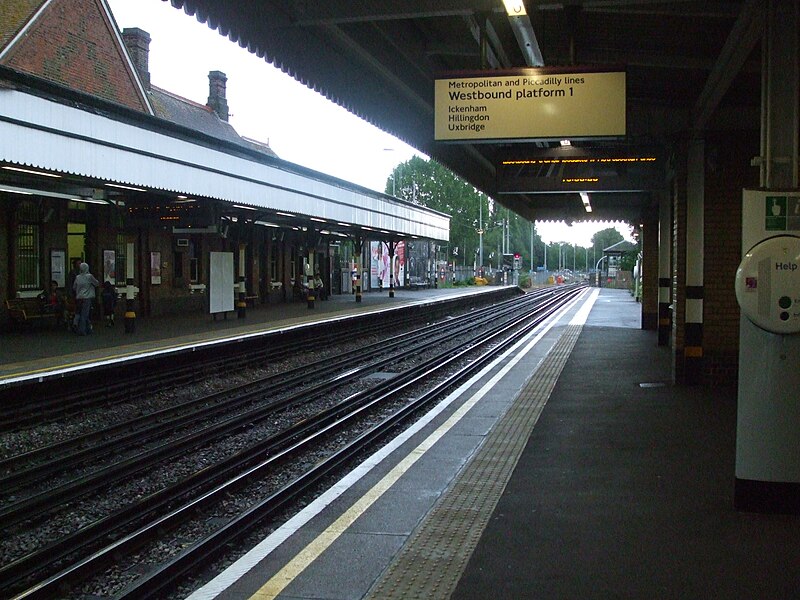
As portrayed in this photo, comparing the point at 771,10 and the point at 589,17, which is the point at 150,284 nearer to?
the point at 589,17

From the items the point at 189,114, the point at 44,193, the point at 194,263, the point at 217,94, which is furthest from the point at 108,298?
the point at 217,94

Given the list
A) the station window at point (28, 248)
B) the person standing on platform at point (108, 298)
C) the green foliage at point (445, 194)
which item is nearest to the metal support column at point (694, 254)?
the station window at point (28, 248)

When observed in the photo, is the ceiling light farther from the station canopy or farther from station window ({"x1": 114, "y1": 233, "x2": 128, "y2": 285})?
station window ({"x1": 114, "y1": 233, "x2": 128, "y2": 285})

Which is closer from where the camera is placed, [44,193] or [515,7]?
[515,7]

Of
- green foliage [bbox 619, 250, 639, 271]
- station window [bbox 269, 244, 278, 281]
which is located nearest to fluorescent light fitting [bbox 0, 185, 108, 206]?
station window [bbox 269, 244, 278, 281]

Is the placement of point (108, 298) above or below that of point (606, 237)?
below

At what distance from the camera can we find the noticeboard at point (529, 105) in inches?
285

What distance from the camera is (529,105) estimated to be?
24.2ft

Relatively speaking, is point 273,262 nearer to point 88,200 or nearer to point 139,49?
point 139,49

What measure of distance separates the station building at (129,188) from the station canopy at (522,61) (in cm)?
588

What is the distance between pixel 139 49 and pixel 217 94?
25.6 ft

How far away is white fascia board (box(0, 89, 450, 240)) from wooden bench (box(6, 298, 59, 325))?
3559 mm

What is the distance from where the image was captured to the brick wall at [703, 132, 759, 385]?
9906 millimetres

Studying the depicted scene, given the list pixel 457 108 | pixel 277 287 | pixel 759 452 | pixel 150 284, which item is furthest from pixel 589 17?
pixel 277 287
